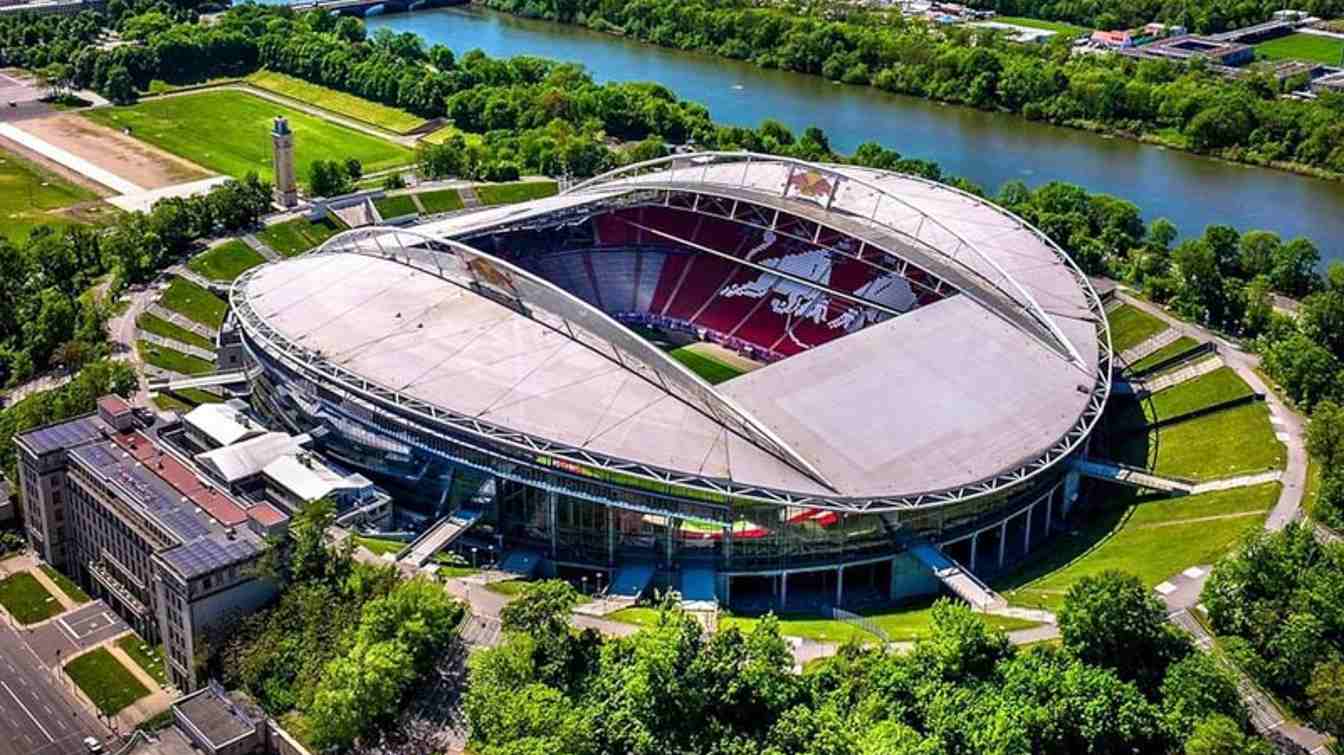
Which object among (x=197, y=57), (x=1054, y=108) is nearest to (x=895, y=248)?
(x=1054, y=108)

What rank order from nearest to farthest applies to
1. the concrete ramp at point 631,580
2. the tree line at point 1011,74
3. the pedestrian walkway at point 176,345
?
the concrete ramp at point 631,580 < the pedestrian walkway at point 176,345 < the tree line at point 1011,74

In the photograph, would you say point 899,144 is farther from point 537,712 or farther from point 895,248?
point 537,712

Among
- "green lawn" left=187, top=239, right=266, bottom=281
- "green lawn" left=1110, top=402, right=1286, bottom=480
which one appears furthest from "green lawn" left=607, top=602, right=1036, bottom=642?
"green lawn" left=187, top=239, right=266, bottom=281

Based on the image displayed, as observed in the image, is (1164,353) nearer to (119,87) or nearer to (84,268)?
(84,268)

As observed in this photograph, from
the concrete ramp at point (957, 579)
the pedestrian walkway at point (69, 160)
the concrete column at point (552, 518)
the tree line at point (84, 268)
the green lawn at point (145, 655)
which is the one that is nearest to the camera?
the concrete ramp at point (957, 579)

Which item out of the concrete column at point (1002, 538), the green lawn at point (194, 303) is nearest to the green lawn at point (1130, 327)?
the concrete column at point (1002, 538)

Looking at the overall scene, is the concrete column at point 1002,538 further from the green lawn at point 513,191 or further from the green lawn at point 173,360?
the green lawn at point 513,191

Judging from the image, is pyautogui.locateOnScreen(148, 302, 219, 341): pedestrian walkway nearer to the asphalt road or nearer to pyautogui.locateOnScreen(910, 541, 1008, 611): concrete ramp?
the asphalt road

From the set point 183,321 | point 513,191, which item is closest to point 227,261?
point 183,321
